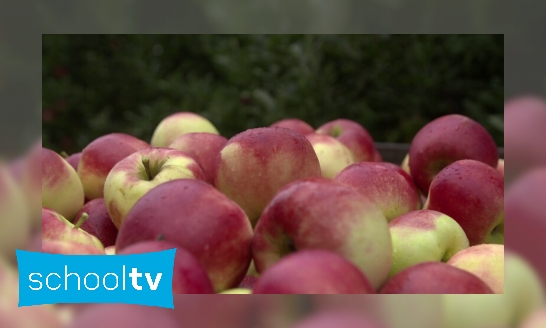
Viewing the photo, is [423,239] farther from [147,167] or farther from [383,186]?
[147,167]

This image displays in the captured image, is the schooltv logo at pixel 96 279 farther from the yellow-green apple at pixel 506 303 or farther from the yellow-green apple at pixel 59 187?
→ the yellow-green apple at pixel 59 187

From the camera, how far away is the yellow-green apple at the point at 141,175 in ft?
2.59

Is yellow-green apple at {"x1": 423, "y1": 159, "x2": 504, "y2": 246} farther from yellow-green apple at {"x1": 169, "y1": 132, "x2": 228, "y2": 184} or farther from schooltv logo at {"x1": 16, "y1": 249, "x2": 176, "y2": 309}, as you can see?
schooltv logo at {"x1": 16, "y1": 249, "x2": 176, "y2": 309}

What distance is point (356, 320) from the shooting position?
0.43 meters

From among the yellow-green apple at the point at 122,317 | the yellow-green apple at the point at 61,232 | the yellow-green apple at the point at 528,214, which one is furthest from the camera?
the yellow-green apple at the point at 61,232

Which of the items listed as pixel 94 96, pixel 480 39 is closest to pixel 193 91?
pixel 94 96

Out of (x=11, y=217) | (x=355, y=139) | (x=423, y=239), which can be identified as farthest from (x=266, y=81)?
(x=11, y=217)

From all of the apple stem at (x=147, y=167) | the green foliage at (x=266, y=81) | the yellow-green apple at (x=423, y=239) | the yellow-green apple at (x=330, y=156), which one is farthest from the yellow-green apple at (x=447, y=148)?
the green foliage at (x=266, y=81)

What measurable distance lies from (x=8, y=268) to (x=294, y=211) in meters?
0.26

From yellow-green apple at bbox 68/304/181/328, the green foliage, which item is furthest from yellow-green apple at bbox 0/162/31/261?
the green foliage

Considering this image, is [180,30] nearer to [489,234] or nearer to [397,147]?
[489,234]

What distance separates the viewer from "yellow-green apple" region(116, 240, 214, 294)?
0.48 meters

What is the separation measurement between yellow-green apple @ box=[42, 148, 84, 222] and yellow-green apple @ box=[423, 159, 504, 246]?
569mm

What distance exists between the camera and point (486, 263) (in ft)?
2.10
